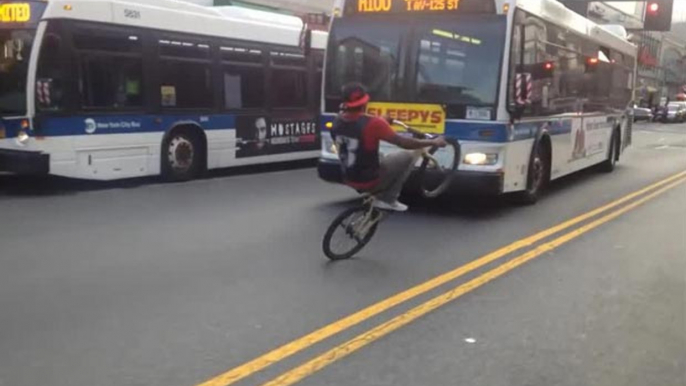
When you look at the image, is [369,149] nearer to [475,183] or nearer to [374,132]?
[374,132]

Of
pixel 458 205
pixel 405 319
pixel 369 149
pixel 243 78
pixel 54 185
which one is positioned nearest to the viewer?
pixel 405 319

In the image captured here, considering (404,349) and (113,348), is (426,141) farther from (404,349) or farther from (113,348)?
(113,348)

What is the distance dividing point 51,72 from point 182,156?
109 inches

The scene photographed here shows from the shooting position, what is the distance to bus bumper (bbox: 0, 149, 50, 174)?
11.1 meters

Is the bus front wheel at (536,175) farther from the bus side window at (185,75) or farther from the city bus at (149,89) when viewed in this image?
the bus side window at (185,75)

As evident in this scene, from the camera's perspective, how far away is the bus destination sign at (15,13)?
448 inches

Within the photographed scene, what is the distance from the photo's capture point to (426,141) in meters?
7.38

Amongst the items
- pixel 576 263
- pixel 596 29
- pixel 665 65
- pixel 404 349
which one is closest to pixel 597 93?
pixel 596 29

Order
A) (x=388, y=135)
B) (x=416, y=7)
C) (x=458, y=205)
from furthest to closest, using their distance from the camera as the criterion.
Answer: (x=458, y=205) → (x=416, y=7) → (x=388, y=135)

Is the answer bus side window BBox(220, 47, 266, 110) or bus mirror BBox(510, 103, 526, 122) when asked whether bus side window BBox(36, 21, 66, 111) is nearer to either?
bus side window BBox(220, 47, 266, 110)

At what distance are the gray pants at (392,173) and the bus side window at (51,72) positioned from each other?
597 cm

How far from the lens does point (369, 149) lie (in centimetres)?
722

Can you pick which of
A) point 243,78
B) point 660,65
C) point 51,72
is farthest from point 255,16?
point 660,65

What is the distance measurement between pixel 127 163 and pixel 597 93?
8592 mm
